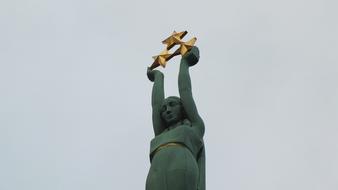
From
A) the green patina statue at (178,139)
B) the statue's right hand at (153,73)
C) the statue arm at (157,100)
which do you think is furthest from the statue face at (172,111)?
the statue's right hand at (153,73)

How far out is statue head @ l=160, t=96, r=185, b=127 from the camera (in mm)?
17172

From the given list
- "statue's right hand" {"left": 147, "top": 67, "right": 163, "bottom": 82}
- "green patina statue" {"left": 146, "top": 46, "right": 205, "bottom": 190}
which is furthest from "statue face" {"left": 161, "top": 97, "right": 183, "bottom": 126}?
"statue's right hand" {"left": 147, "top": 67, "right": 163, "bottom": 82}

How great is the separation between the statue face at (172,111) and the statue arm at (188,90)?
0.61ft

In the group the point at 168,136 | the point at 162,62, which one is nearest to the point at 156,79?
the point at 162,62

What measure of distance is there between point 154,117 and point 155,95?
59 centimetres

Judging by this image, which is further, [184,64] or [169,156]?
[184,64]

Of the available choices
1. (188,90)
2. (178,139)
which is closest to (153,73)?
(188,90)

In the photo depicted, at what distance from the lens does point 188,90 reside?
17.4 meters

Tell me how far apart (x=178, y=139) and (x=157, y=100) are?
1.84 metres

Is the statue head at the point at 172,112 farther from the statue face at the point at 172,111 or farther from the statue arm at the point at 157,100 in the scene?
the statue arm at the point at 157,100

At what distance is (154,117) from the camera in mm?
17469

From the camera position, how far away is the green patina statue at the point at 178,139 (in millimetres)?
15430

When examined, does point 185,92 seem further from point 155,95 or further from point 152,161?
point 152,161

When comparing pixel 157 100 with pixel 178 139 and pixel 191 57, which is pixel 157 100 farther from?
pixel 178 139
